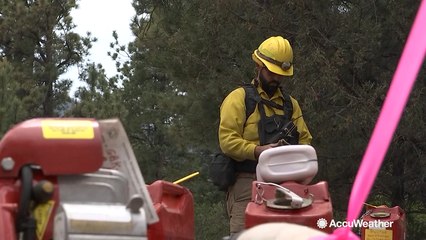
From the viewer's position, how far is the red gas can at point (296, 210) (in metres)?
4.25

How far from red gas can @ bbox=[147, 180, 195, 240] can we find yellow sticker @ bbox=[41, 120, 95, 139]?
0.91m

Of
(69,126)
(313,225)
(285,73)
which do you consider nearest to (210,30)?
(285,73)

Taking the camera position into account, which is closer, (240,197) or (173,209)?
(173,209)

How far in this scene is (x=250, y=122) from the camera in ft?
17.5

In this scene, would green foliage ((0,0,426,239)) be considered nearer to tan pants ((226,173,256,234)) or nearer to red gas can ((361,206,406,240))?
red gas can ((361,206,406,240))

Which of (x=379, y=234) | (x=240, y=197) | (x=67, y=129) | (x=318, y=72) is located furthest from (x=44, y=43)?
(x=67, y=129)

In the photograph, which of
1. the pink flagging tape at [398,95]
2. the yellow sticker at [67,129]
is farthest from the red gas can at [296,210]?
the pink flagging tape at [398,95]

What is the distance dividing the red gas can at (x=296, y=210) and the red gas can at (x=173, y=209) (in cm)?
35

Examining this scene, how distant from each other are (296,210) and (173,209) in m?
0.68

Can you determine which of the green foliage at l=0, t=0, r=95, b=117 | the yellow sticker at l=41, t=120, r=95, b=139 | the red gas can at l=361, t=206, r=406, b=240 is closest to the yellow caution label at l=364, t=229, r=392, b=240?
the red gas can at l=361, t=206, r=406, b=240

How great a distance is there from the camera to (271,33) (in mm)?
11125

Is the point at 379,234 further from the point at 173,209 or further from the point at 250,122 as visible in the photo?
the point at 173,209

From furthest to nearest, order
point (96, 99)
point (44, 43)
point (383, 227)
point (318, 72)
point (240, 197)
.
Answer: point (44, 43) → point (96, 99) → point (318, 72) → point (383, 227) → point (240, 197)

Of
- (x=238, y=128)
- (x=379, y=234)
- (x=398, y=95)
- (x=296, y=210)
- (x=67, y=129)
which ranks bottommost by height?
(x=379, y=234)
